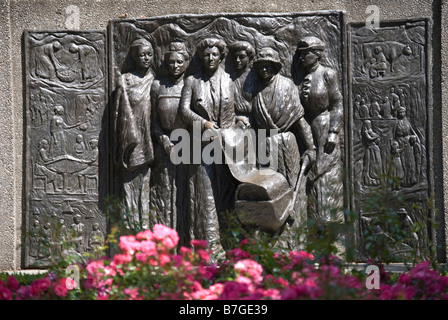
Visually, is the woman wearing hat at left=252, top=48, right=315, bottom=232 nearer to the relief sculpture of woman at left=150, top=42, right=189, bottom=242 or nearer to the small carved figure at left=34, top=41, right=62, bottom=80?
the relief sculpture of woman at left=150, top=42, right=189, bottom=242

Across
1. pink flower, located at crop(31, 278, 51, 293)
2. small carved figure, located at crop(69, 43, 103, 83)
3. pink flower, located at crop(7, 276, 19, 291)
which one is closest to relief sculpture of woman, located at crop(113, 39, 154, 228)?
small carved figure, located at crop(69, 43, 103, 83)

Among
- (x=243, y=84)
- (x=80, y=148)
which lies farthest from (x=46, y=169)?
(x=243, y=84)

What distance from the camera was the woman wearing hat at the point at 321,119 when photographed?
584 centimetres

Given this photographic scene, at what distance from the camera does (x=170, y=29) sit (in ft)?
19.6

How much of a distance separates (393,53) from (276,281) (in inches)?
116

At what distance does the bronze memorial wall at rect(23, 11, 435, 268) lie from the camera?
5.85 m

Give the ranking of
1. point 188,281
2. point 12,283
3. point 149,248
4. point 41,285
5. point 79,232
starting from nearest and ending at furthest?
point 188,281, point 149,248, point 41,285, point 12,283, point 79,232

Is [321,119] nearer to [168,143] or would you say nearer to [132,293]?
[168,143]

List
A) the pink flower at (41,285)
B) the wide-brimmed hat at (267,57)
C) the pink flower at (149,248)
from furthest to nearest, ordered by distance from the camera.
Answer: the wide-brimmed hat at (267,57)
the pink flower at (41,285)
the pink flower at (149,248)

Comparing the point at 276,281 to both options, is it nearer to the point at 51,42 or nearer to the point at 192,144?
the point at 192,144

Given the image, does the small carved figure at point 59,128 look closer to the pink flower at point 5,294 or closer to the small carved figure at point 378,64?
the pink flower at point 5,294

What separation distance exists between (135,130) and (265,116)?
1.19 meters

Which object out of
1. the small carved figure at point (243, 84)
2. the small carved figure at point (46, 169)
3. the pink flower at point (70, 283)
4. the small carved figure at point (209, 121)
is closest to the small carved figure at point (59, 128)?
the small carved figure at point (46, 169)

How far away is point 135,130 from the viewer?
5.94 metres
